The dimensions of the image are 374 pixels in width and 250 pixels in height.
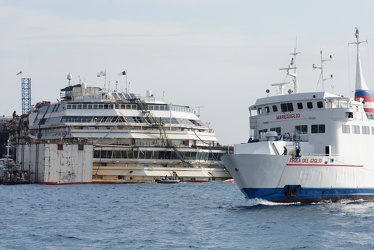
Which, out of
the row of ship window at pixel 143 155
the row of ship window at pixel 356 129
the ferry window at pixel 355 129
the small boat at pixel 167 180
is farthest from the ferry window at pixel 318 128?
the row of ship window at pixel 143 155

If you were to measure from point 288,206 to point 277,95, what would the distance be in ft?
34.6

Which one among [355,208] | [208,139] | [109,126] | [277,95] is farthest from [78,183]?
[355,208]

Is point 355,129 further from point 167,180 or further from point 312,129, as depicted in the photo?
point 167,180

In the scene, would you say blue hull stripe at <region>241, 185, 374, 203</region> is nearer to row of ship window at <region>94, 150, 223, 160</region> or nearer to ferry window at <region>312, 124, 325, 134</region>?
ferry window at <region>312, 124, 325, 134</region>

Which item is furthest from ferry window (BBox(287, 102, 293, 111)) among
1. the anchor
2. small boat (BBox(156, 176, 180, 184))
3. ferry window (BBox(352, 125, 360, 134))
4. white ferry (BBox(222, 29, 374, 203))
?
small boat (BBox(156, 176, 180, 184))

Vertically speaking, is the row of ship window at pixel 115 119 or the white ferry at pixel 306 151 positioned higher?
the row of ship window at pixel 115 119

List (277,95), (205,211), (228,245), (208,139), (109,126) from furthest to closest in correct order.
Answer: (208,139), (109,126), (277,95), (205,211), (228,245)

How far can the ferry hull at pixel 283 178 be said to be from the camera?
2223 inches

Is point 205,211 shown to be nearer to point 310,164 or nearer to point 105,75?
point 310,164

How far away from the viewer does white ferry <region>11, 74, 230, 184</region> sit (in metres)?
108

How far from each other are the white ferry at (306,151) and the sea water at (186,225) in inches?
46.3

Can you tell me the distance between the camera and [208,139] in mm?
122938

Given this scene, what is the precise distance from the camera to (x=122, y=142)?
11412 cm

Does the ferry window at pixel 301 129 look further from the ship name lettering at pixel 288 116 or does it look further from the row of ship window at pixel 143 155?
the row of ship window at pixel 143 155
